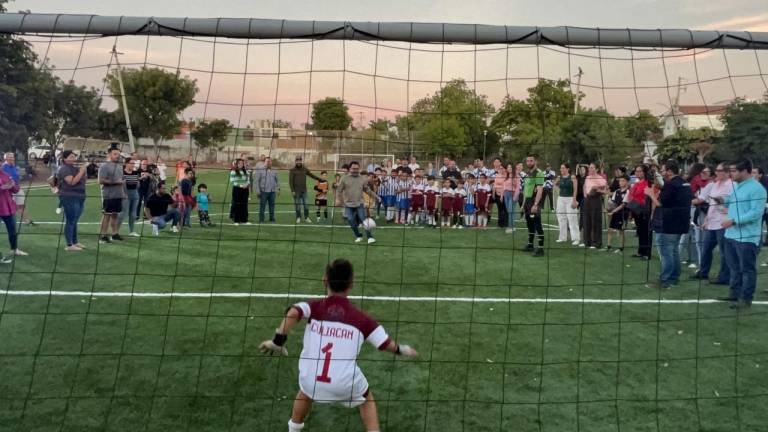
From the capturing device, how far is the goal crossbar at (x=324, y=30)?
419cm

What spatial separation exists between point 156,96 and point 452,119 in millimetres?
6544

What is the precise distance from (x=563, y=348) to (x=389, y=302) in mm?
2327

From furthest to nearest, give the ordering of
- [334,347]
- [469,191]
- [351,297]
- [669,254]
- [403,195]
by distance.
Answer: [403,195] < [469,191] < [669,254] < [351,297] < [334,347]

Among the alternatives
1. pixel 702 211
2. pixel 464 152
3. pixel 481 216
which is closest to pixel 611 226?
pixel 702 211

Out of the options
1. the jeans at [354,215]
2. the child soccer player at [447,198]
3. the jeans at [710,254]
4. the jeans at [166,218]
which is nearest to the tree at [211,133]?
the jeans at [354,215]

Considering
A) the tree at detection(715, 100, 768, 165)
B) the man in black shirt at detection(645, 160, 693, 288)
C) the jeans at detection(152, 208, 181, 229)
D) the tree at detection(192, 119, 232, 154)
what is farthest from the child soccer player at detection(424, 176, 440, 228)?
the tree at detection(192, 119, 232, 154)

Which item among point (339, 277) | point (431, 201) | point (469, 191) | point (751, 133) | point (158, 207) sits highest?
point (469, 191)

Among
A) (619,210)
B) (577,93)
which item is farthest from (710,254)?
(577,93)

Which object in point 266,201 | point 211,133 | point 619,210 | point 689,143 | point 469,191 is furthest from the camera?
point 469,191

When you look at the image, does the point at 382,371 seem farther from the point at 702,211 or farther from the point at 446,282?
the point at 702,211

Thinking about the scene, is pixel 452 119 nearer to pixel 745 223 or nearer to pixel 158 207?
pixel 745 223

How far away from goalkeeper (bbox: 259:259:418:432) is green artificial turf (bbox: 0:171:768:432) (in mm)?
711

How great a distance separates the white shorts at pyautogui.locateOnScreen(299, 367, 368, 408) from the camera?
3500mm

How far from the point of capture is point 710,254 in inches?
341
